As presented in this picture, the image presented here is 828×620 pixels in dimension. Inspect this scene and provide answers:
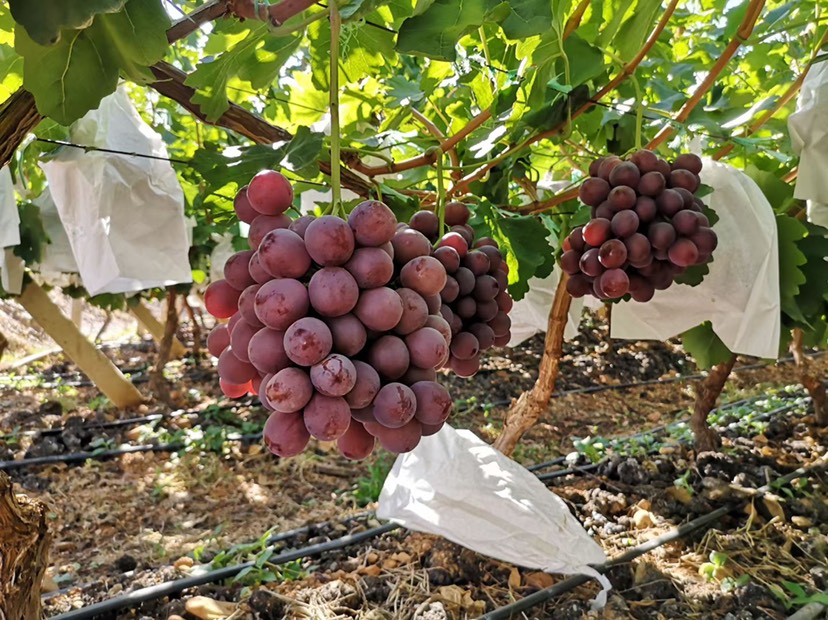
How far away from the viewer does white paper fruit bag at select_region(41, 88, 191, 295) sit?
6.66 feet

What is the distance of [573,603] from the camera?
190 centimetres

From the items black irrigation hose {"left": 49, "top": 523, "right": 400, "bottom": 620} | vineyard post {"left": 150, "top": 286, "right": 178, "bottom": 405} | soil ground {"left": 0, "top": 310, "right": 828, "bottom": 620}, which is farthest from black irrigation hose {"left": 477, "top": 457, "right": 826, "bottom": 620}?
vineyard post {"left": 150, "top": 286, "right": 178, "bottom": 405}

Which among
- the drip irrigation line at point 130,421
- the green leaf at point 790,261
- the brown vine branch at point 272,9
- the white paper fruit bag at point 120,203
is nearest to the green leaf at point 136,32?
the brown vine branch at point 272,9

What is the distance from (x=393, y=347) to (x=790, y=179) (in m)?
1.93

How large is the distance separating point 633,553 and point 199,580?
1562mm

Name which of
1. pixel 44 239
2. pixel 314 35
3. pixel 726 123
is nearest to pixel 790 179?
pixel 726 123

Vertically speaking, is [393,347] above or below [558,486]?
above

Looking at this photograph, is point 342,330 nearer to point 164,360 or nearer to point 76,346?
point 76,346

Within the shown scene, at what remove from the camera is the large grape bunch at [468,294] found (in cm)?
88

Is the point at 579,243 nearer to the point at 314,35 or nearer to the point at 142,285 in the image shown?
the point at 314,35

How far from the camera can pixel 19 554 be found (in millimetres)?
972

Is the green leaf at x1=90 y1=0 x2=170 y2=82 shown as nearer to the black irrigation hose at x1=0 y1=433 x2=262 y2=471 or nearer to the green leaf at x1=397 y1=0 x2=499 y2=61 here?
the green leaf at x1=397 y1=0 x2=499 y2=61

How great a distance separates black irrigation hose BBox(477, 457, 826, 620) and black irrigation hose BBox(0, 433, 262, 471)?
284 cm

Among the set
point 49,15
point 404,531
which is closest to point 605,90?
point 49,15
